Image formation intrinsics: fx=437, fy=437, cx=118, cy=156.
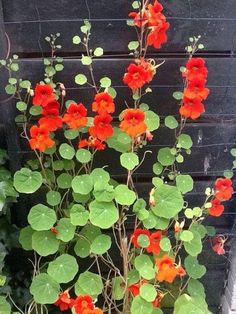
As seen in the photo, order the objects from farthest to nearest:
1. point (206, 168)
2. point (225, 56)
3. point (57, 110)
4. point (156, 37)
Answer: point (206, 168) < point (225, 56) < point (57, 110) < point (156, 37)

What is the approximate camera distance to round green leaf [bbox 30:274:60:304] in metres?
1.56

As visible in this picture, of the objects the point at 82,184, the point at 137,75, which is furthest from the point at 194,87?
the point at 82,184

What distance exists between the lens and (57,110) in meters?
1.49

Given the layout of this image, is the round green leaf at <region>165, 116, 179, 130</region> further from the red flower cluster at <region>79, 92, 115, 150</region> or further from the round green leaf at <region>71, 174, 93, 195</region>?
the round green leaf at <region>71, 174, 93, 195</region>

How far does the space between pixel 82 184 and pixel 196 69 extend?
551 millimetres

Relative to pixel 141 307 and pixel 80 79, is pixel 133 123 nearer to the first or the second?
pixel 80 79

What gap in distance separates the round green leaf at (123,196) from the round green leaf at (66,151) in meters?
0.21

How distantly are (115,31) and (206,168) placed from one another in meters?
0.67

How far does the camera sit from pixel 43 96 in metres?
1.45

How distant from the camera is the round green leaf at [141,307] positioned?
4.93 feet

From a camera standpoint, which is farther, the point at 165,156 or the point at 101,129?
the point at 165,156

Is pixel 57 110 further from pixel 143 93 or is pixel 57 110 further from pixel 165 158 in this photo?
pixel 165 158

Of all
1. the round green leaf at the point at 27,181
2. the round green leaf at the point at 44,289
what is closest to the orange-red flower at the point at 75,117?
the round green leaf at the point at 27,181

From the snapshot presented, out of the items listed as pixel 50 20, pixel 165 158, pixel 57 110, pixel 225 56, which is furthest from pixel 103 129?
pixel 225 56
